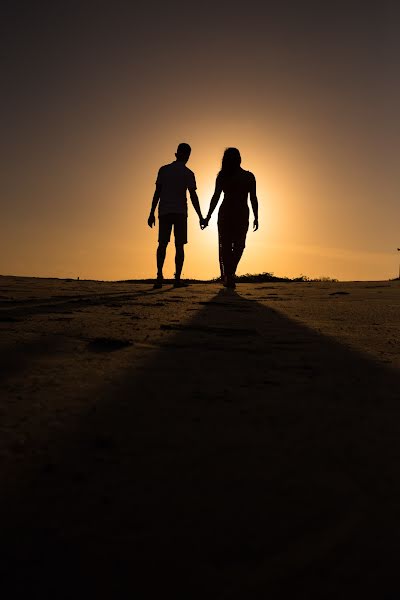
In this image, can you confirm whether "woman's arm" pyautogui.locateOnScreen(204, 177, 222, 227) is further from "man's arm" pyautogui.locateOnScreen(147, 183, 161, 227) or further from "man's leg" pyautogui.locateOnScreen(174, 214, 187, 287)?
"man's arm" pyautogui.locateOnScreen(147, 183, 161, 227)

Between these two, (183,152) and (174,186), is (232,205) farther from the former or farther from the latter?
(183,152)

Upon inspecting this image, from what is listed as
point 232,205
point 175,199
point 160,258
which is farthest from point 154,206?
point 232,205

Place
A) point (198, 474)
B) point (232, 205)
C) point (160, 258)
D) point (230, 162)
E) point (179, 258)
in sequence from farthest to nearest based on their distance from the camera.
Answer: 1. point (179, 258)
2. point (160, 258)
3. point (232, 205)
4. point (230, 162)
5. point (198, 474)

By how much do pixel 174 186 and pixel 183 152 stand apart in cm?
50

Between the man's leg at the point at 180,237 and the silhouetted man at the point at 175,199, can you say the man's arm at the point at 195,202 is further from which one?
the man's leg at the point at 180,237

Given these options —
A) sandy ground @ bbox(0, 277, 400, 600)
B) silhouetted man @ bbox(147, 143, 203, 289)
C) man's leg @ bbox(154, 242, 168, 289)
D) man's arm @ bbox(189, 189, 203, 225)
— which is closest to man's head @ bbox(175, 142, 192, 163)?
silhouetted man @ bbox(147, 143, 203, 289)

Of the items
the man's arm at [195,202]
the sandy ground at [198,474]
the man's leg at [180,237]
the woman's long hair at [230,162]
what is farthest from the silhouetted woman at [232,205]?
the sandy ground at [198,474]

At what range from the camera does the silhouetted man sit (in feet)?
Answer: 25.3

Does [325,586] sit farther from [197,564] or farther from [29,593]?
[29,593]

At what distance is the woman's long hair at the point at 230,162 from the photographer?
7660 millimetres

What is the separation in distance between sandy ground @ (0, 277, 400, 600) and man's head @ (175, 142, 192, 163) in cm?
586

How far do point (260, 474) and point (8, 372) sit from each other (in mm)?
1094

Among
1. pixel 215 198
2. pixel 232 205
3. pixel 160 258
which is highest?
pixel 215 198

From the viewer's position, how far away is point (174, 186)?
769cm
